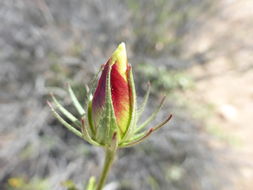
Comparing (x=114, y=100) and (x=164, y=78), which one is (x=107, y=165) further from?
(x=164, y=78)

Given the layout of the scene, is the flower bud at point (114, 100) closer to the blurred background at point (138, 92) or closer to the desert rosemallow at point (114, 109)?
the desert rosemallow at point (114, 109)

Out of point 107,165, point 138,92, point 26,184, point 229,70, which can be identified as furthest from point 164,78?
point 107,165

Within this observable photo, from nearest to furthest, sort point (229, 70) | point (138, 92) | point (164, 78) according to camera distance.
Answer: point (138, 92)
point (164, 78)
point (229, 70)

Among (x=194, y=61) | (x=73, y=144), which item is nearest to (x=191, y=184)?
(x=73, y=144)

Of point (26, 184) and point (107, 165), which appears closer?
point (107, 165)

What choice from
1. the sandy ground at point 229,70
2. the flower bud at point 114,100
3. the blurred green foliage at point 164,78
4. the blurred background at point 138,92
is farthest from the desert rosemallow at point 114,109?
the sandy ground at point 229,70

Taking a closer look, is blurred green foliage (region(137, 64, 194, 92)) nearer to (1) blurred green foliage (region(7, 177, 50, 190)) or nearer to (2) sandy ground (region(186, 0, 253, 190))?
(2) sandy ground (region(186, 0, 253, 190))
